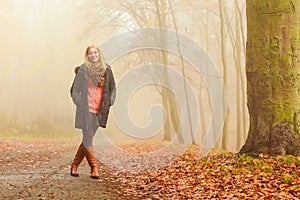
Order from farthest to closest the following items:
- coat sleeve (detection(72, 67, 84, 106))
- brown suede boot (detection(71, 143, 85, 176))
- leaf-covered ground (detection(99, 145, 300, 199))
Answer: brown suede boot (detection(71, 143, 85, 176)) → coat sleeve (detection(72, 67, 84, 106)) → leaf-covered ground (detection(99, 145, 300, 199))

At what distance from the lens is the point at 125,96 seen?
3691 cm

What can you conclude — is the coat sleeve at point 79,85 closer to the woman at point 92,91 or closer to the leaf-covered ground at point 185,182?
the woman at point 92,91

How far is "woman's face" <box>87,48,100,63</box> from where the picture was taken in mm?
7832

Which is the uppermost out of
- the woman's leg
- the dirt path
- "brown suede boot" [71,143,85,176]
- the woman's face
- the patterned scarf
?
the woman's face

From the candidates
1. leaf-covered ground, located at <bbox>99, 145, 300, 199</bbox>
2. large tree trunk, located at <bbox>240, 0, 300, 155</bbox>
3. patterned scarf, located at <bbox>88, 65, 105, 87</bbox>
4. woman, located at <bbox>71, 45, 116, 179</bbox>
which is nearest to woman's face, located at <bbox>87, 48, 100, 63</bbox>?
woman, located at <bbox>71, 45, 116, 179</bbox>

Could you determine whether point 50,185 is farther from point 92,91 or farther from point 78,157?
point 92,91

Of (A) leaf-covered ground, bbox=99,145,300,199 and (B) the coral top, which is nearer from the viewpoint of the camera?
(A) leaf-covered ground, bbox=99,145,300,199

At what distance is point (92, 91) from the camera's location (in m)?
7.92

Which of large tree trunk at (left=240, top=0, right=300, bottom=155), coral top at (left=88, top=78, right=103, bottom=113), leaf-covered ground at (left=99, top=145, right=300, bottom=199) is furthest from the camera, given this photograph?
large tree trunk at (left=240, top=0, right=300, bottom=155)

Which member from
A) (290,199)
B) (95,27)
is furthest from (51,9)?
(290,199)

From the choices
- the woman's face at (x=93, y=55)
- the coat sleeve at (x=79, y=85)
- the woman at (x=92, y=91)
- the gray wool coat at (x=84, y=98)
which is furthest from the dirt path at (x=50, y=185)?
the woman's face at (x=93, y=55)

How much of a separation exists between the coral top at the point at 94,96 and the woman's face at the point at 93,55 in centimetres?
36

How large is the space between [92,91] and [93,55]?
649mm

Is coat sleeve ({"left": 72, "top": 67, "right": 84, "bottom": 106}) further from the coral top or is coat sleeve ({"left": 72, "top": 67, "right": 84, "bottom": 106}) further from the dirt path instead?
the dirt path
